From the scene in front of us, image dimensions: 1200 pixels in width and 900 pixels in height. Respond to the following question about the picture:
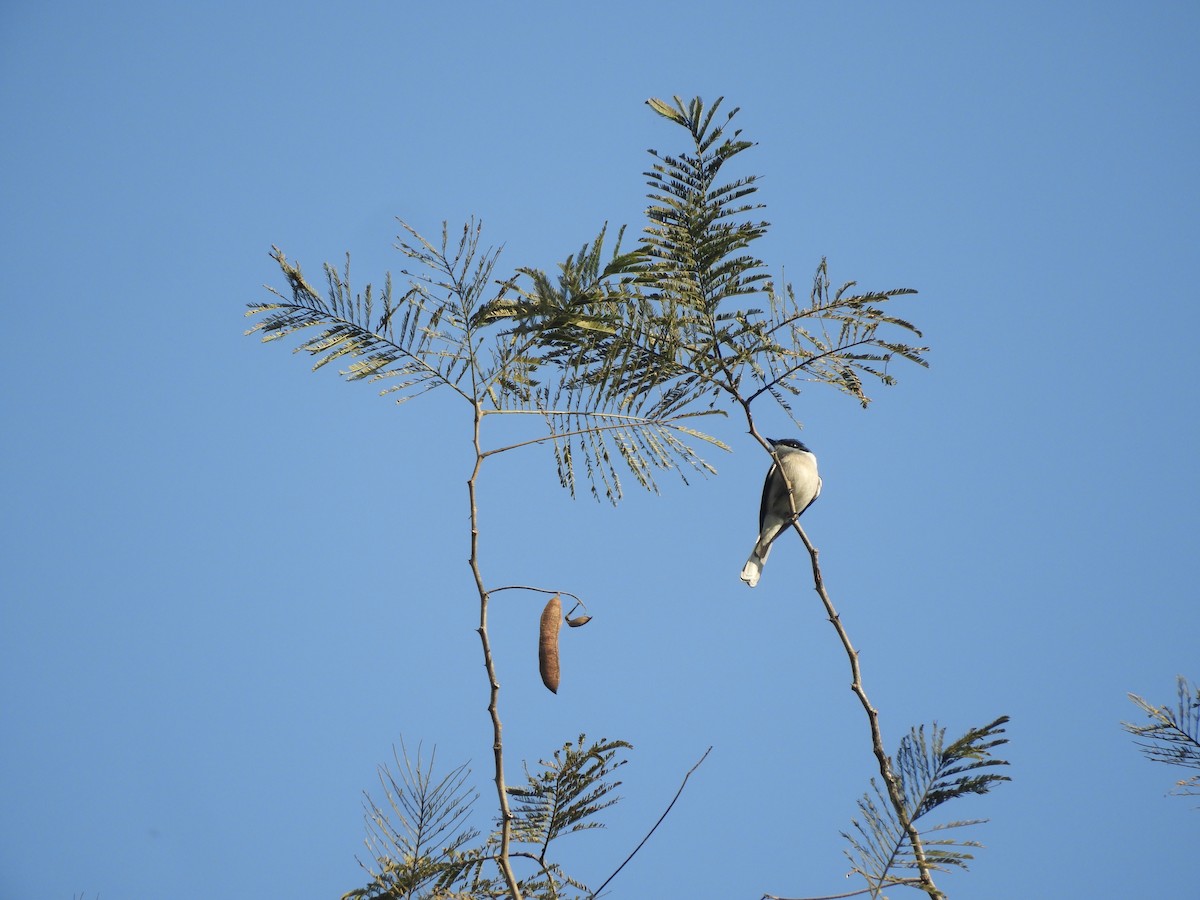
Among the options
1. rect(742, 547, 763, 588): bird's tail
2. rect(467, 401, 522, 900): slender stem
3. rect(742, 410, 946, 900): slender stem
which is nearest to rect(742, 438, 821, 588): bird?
rect(742, 547, 763, 588): bird's tail

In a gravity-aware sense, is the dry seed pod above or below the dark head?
below

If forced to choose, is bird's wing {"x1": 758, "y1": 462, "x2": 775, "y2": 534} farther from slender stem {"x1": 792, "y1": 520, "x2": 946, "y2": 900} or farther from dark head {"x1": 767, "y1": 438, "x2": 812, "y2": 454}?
slender stem {"x1": 792, "y1": 520, "x2": 946, "y2": 900}

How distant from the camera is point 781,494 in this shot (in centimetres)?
754

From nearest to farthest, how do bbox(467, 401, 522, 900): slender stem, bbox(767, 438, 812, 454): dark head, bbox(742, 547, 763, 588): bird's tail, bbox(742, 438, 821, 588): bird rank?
bbox(467, 401, 522, 900): slender stem → bbox(742, 547, 763, 588): bird's tail → bbox(742, 438, 821, 588): bird → bbox(767, 438, 812, 454): dark head

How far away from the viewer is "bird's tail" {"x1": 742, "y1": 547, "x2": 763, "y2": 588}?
662cm

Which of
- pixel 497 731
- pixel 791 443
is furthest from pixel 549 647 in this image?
pixel 791 443

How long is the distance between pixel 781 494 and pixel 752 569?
0.78 m

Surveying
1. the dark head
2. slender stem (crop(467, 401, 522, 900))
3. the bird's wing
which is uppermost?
the dark head

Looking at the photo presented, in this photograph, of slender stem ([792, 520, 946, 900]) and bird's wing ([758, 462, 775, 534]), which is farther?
bird's wing ([758, 462, 775, 534])

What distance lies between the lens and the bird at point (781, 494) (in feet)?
23.8

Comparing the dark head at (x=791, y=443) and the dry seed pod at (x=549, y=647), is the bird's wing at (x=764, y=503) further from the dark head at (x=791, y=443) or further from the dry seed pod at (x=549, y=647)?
the dry seed pod at (x=549, y=647)

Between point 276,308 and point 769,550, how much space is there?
4.44m

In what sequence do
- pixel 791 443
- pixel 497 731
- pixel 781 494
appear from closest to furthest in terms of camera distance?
pixel 497 731, pixel 781 494, pixel 791 443

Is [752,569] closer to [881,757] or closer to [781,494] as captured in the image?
[781,494]
